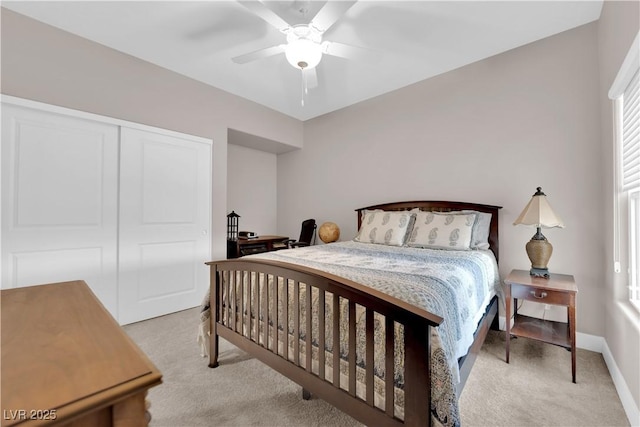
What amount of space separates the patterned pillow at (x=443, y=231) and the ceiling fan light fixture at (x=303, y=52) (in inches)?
73.6

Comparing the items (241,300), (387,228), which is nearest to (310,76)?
(387,228)

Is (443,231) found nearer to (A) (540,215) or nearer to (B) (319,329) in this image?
(A) (540,215)

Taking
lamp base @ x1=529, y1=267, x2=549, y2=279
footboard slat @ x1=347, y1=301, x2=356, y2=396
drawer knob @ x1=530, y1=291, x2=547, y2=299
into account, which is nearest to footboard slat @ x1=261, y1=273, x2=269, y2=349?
footboard slat @ x1=347, y1=301, x2=356, y2=396

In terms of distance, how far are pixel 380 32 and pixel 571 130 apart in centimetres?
189

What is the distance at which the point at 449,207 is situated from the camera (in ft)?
10.1

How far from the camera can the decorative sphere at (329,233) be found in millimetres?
4070

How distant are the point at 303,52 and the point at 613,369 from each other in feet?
10.3

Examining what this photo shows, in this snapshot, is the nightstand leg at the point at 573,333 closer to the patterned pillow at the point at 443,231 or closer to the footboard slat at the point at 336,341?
the patterned pillow at the point at 443,231

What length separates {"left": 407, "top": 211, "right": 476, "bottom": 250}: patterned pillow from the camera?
2605 mm

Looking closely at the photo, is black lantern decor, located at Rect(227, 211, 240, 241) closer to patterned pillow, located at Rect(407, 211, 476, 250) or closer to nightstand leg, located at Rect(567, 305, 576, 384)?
patterned pillow, located at Rect(407, 211, 476, 250)

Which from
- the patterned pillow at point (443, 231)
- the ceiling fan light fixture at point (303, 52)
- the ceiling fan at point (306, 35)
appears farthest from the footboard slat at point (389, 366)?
the ceiling fan light fixture at point (303, 52)

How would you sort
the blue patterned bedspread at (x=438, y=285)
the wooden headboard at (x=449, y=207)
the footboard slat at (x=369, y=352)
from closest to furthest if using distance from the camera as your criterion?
the blue patterned bedspread at (x=438, y=285) < the footboard slat at (x=369, y=352) < the wooden headboard at (x=449, y=207)

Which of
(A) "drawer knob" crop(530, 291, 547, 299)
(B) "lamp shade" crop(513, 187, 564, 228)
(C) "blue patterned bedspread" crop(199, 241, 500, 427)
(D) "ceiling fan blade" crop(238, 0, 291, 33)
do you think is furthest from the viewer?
(B) "lamp shade" crop(513, 187, 564, 228)

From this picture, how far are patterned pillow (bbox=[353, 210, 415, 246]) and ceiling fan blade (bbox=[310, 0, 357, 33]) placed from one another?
195 cm
